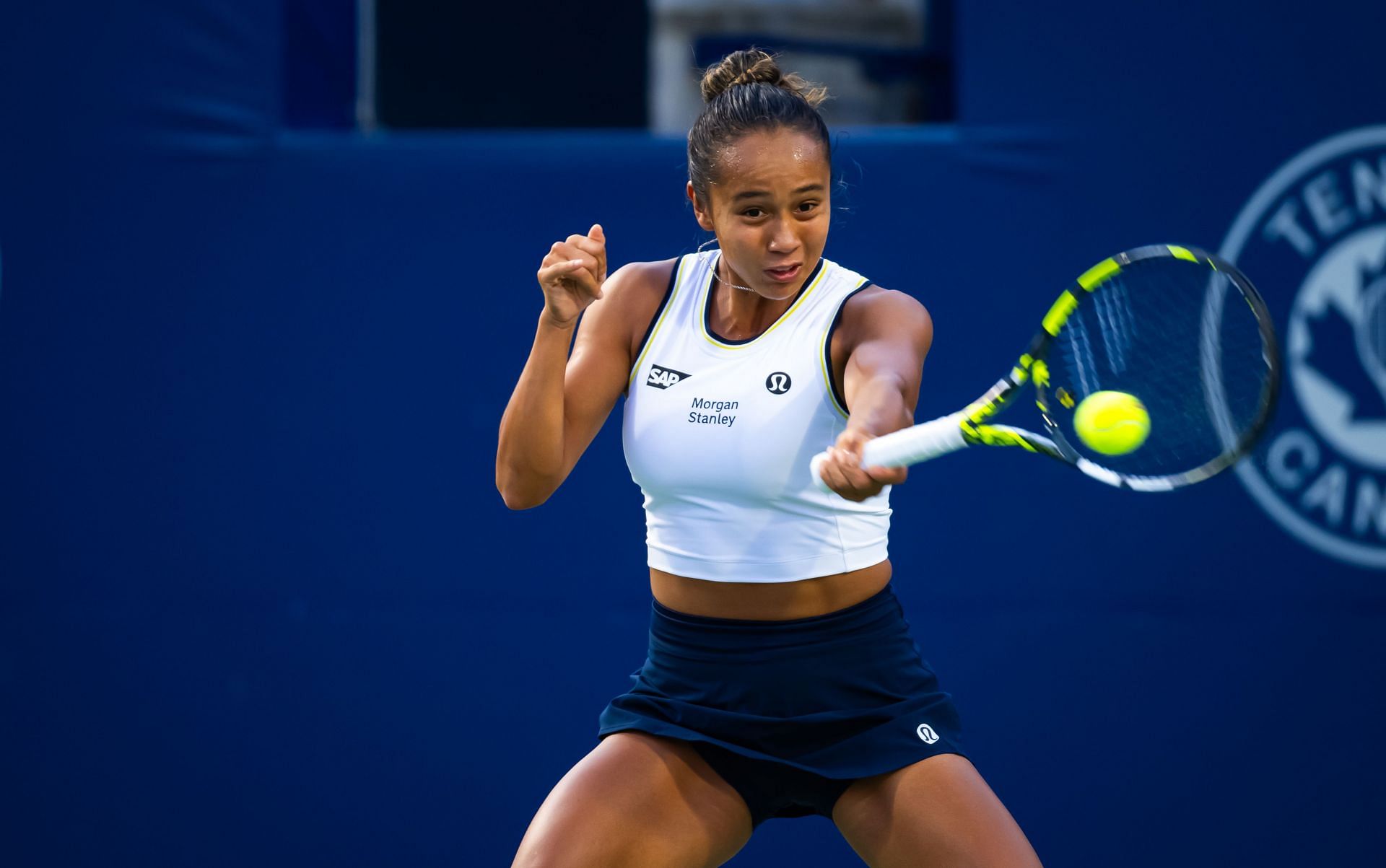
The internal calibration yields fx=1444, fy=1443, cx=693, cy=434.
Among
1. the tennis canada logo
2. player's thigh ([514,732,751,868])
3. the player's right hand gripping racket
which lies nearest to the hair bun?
the player's right hand gripping racket

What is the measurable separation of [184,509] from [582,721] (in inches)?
47.6

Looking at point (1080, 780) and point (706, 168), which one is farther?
point (1080, 780)

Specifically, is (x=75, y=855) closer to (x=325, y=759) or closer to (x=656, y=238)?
(x=325, y=759)

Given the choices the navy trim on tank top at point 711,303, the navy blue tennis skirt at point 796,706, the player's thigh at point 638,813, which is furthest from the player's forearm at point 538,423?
the player's thigh at point 638,813

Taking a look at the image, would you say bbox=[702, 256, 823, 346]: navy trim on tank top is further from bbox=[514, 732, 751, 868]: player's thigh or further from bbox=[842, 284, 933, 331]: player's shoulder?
bbox=[514, 732, 751, 868]: player's thigh

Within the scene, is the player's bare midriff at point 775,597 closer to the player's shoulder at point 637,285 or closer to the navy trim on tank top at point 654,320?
the navy trim on tank top at point 654,320

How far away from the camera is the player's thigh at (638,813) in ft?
7.82

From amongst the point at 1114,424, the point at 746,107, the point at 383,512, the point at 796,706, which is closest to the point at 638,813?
the point at 796,706

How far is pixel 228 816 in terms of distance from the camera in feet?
12.7

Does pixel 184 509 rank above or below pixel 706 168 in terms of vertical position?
below

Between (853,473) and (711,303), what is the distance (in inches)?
27.5

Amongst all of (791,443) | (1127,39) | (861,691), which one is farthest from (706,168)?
(1127,39)

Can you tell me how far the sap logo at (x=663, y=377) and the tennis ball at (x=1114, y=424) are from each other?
0.75m

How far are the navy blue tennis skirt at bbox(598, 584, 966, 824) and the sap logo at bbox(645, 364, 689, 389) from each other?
16.9 inches
